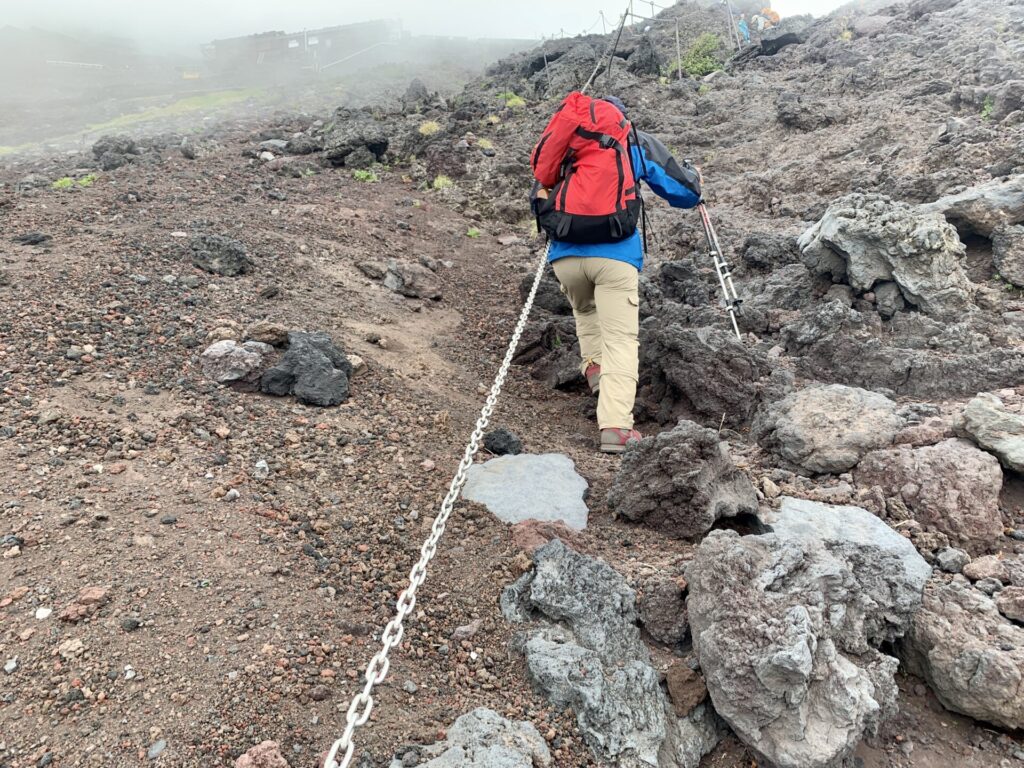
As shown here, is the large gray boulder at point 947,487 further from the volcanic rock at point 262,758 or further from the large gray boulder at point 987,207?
the large gray boulder at point 987,207

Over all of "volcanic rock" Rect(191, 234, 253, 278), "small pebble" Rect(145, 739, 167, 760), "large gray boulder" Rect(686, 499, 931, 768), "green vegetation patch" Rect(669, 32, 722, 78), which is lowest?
"small pebble" Rect(145, 739, 167, 760)

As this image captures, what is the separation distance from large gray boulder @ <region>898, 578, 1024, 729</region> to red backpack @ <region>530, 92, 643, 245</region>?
10.8 feet

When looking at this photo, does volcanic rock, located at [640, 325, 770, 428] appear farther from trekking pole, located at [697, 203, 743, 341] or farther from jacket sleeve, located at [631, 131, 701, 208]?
jacket sleeve, located at [631, 131, 701, 208]

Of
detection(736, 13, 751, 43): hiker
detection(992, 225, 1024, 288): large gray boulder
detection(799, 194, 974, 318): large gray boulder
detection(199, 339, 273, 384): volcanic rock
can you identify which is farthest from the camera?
detection(736, 13, 751, 43): hiker

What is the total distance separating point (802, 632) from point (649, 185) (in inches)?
159

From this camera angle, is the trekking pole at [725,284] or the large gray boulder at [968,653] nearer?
the large gray boulder at [968,653]

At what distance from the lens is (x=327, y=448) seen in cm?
438

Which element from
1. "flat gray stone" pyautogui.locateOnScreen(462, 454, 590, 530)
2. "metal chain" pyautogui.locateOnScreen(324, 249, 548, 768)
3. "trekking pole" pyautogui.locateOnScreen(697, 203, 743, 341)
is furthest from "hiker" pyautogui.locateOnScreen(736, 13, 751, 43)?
"metal chain" pyautogui.locateOnScreen(324, 249, 548, 768)

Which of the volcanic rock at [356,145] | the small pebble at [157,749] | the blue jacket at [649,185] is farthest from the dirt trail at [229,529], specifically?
the volcanic rock at [356,145]

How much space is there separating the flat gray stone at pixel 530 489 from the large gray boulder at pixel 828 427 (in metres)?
1.49

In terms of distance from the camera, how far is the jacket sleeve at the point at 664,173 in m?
5.38

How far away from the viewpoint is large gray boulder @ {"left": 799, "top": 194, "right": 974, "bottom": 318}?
5.75 metres

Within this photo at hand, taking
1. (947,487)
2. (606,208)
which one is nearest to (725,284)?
(606,208)

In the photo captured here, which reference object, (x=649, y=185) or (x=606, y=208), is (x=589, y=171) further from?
(x=649, y=185)
